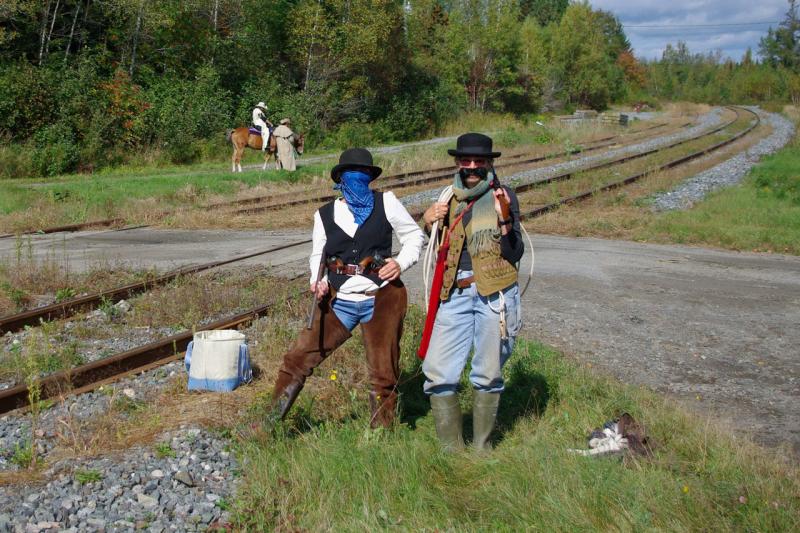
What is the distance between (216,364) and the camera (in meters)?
6.48

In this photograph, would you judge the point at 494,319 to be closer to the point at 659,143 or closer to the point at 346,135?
the point at 346,135

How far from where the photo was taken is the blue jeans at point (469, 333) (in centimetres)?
492

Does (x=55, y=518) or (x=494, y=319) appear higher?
(x=494, y=319)

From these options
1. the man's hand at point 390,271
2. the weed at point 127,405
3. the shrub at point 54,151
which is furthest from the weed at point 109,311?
the shrub at point 54,151

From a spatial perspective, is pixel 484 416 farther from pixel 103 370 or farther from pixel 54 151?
pixel 54 151

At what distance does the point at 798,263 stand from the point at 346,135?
24198 mm

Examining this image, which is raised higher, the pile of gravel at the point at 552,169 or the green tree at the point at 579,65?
the green tree at the point at 579,65

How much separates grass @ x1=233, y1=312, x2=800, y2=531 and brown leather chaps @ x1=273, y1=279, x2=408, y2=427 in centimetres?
19

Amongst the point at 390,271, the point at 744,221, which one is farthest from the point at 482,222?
the point at 744,221

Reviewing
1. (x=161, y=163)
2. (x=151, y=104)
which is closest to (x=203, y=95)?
(x=151, y=104)

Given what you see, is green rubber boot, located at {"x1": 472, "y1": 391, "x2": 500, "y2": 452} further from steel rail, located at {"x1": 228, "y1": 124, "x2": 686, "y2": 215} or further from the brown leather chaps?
steel rail, located at {"x1": 228, "y1": 124, "x2": 686, "y2": 215}

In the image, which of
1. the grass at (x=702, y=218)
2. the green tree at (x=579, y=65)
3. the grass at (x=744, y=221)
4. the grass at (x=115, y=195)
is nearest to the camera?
the grass at (x=744, y=221)

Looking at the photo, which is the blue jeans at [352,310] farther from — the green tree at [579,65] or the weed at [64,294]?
the green tree at [579,65]

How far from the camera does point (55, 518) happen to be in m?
4.31
